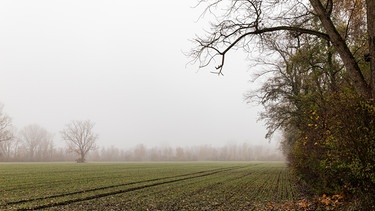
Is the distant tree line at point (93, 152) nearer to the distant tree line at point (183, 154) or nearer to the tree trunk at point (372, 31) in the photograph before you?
the distant tree line at point (183, 154)

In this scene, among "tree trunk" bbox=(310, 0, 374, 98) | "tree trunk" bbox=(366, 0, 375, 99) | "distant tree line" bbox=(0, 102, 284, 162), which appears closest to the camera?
"tree trunk" bbox=(366, 0, 375, 99)

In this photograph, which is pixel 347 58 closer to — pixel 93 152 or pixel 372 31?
pixel 372 31

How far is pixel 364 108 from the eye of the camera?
21.1 feet

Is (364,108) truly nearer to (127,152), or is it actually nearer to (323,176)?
(323,176)

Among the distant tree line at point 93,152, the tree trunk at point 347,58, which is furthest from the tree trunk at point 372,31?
the distant tree line at point 93,152

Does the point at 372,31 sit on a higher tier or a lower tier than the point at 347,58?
higher

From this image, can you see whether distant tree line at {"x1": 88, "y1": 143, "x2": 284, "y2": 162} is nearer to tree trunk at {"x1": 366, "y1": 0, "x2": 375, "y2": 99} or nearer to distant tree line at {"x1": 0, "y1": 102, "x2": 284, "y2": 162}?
distant tree line at {"x1": 0, "y1": 102, "x2": 284, "y2": 162}

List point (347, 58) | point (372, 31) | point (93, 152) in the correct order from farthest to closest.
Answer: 1. point (93, 152)
2. point (347, 58)
3. point (372, 31)

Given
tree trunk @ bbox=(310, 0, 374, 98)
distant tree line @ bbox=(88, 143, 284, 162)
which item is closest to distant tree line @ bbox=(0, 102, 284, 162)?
distant tree line @ bbox=(88, 143, 284, 162)

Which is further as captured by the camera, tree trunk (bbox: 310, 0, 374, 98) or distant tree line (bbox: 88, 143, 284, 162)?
distant tree line (bbox: 88, 143, 284, 162)

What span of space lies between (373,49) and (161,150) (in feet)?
449

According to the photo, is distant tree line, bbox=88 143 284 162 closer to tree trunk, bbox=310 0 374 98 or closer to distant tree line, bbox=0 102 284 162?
distant tree line, bbox=0 102 284 162

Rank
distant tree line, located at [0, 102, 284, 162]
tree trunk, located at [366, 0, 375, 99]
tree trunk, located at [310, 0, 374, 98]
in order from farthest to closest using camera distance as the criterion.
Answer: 1. distant tree line, located at [0, 102, 284, 162]
2. tree trunk, located at [310, 0, 374, 98]
3. tree trunk, located at [366, 0, 375, 99]

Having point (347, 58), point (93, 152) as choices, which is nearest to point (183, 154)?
point (93, 152)
